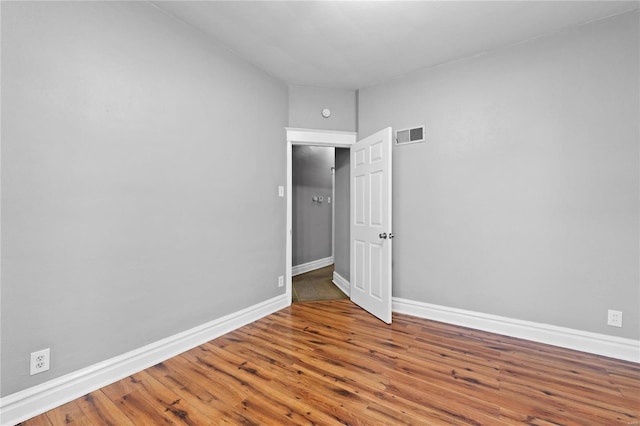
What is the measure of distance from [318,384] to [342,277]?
251 centimetres

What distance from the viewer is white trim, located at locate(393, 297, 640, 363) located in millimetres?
2330

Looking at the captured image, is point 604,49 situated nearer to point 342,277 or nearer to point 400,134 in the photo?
point 400,134

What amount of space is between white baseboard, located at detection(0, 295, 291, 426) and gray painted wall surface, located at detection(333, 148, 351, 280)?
6.18 ft

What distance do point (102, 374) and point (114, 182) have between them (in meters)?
1.29

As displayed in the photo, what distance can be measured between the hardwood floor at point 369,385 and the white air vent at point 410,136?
6.75 feet

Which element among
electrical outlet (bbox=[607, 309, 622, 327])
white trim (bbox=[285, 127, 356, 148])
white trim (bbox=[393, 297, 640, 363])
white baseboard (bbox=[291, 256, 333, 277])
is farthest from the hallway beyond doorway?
electrical outlet (bbox=[607, 309, 622, 327])

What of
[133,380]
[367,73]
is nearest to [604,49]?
[367,73]

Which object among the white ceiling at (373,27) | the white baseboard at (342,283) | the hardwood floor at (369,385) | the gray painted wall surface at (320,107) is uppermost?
the white ceiling at (373,27)

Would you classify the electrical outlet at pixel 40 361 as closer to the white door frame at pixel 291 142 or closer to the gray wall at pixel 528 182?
the white door frame at pixel 291 142

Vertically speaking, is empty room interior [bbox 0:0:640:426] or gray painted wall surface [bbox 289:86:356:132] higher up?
gray painted wall surface [bbox 289:86:356:132]

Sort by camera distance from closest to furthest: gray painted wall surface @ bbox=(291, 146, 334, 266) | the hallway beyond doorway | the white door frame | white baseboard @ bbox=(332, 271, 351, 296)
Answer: the white door frame < the hallway beyond doorway < white baseboard @ bbox=(332, 271, 351, 296) < gray painted wall surface @ bbox=(291, 146, 334, 266)

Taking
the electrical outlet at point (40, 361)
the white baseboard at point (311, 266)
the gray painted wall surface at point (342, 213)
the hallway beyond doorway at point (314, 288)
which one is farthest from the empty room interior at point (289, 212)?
the white baseboard at point (311, 266)

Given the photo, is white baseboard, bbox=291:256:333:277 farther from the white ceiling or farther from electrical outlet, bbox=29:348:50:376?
electrical outlet, bbox=29:348:50:376

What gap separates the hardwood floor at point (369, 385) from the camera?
5.48 feet
